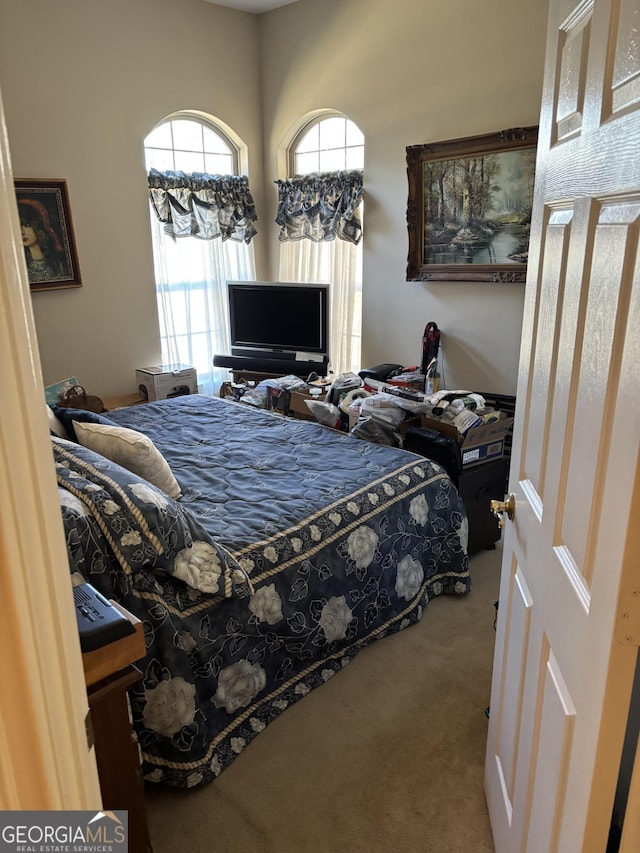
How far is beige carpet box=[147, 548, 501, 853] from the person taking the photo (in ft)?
5.74

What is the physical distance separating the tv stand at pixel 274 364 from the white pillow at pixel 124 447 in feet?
7.17

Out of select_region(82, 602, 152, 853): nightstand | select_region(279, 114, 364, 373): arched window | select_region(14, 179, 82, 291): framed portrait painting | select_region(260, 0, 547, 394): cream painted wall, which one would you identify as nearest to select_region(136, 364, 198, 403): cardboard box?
select_region(14, 179, 82, 291): framed portrait painting

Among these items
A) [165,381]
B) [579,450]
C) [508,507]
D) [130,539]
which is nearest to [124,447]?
[130,539]

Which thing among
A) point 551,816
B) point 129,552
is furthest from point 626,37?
point 129,552

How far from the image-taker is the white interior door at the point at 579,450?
85 cm

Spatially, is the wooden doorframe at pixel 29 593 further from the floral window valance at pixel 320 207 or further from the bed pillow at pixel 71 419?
the floral window valance at pixel 320 207

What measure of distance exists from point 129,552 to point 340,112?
3.70m

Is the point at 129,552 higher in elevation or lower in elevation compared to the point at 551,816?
higher

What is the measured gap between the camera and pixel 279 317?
447 centimetres

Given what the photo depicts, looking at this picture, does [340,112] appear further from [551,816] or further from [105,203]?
[551,816]

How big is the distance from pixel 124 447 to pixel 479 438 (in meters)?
1.73

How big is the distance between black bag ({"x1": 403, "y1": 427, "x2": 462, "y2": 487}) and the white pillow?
4.44ft

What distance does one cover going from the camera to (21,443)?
2.25ft

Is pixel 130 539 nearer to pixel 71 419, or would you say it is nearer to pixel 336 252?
pixel 71 419
